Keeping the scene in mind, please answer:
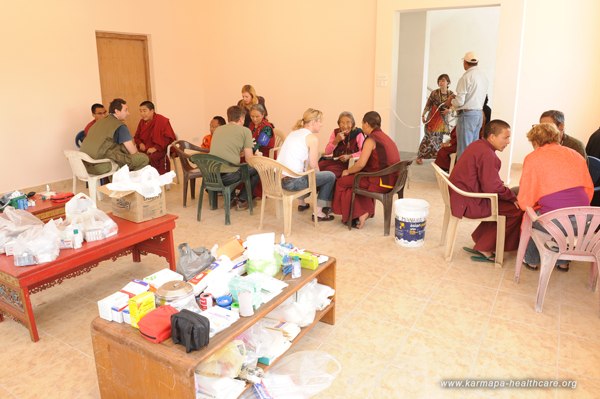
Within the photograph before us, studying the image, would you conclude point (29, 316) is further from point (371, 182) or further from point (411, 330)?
point (371, 182)

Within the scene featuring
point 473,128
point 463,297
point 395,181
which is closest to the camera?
point 463,297

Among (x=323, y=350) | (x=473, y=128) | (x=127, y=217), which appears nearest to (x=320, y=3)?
(x=473, y=128)

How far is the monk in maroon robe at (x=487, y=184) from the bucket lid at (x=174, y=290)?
2240 millimetres

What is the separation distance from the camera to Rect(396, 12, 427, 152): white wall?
762 cm

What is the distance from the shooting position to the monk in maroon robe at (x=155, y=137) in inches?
224

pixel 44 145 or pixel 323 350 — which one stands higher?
pixel 44 145

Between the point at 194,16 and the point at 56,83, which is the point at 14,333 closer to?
the point at 56,83

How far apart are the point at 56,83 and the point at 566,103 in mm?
6588

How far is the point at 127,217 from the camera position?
3205 millimetres

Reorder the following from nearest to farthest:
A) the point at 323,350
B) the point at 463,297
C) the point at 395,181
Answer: the point at 323,350 → the point at 463,297 → the point at 395,181

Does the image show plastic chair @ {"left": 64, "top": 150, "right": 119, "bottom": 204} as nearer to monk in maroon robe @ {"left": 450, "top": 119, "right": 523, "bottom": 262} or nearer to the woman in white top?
the woman in white top

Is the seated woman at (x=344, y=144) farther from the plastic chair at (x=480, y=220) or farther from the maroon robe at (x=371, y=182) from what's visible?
the plastic chair at (x=480, y=220)

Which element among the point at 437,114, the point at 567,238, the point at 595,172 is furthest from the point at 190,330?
the point at 437,114

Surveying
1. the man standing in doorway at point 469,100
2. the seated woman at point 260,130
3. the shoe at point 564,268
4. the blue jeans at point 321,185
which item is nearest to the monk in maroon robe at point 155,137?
the seated woman at point 260,130
